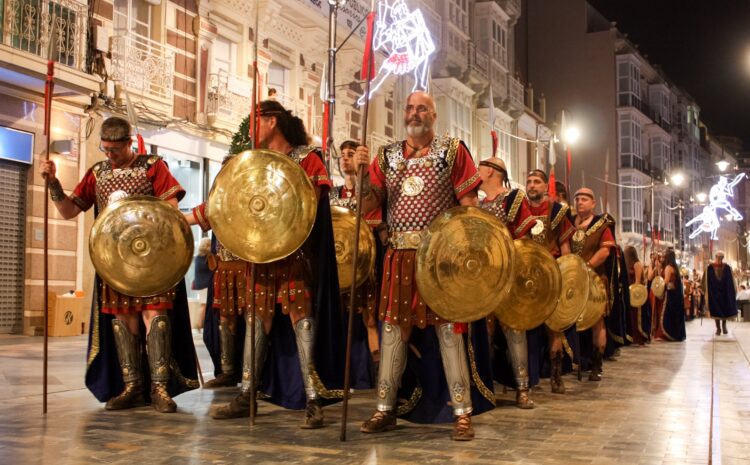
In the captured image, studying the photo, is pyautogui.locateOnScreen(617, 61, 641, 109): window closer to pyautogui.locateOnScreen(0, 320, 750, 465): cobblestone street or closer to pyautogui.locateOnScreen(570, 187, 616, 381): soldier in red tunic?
pyautogui.locateOnScreen(570, 187, 616, 381): soldier in red tunic

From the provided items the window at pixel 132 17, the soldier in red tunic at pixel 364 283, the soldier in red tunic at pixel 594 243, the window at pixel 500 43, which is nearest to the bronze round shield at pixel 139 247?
the soldier in red tunic at pixel 364 283

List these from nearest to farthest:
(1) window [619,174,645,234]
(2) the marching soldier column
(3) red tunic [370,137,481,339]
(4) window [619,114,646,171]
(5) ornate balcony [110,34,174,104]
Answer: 1. (2) the marching soldier column
2. (3) red tunic [370,137,481,339]
3. (5) ornate balcony [110,34,174,104]
4. (1) window [619,174,645,234]
5. (4) window [619,114,646,171]

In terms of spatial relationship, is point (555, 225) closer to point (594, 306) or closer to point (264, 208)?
point (594, 306)

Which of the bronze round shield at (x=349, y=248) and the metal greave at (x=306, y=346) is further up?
the bronze round shield at (x=349, y=248)

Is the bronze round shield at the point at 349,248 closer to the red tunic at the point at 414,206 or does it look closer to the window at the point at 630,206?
the red tunic at the point at 414,206

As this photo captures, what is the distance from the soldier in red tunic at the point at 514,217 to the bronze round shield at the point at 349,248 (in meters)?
0.92

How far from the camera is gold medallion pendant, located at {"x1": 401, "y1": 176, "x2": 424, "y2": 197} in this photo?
5227 mm

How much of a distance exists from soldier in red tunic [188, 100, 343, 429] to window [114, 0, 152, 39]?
11.2 m

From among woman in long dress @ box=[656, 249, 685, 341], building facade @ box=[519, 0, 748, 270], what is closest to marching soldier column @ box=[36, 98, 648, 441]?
woman in long dress @ box=[656, 249, 685, 341]

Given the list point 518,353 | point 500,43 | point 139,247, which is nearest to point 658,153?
point 500,43

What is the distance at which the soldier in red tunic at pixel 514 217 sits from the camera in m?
6.52

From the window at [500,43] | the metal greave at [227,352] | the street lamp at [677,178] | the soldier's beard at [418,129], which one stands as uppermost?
the window at [500,43]

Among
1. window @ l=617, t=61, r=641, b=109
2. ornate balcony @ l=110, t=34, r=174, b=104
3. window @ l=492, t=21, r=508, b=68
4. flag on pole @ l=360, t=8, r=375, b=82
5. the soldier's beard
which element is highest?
window @ l=617, t=61, r=641, b=109

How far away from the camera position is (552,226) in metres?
7.85
